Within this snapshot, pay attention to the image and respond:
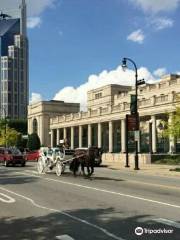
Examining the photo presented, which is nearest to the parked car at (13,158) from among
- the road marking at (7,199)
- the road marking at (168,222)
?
the road marking at (7,199)

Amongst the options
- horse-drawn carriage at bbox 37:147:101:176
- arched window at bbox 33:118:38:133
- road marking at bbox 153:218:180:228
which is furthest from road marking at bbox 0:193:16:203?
arched window at bbox 33:118:38:133

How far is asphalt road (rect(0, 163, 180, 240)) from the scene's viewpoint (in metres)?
10.5

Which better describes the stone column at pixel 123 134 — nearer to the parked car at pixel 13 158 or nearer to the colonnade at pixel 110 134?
the colonnade at pixel 110 134

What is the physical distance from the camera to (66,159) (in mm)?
29422

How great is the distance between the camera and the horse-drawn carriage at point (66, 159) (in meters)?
27.3

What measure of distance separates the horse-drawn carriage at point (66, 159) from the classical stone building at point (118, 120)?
26.6 meters

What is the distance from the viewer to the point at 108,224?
454 inches

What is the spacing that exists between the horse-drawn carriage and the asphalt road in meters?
6.92

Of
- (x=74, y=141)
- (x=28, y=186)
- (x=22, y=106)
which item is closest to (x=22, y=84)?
(x=22, y=106)

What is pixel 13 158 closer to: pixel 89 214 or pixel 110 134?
pixel 89 214

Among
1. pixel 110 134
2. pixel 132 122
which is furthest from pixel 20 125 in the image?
pixel 132 122

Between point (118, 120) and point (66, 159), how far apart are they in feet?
174

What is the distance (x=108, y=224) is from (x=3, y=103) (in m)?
142

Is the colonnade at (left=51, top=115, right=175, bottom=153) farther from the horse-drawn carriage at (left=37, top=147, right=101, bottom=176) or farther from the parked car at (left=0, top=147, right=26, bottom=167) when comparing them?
the horse-drawn carriage at (left=37, top=147, right=101, bottom=176)
